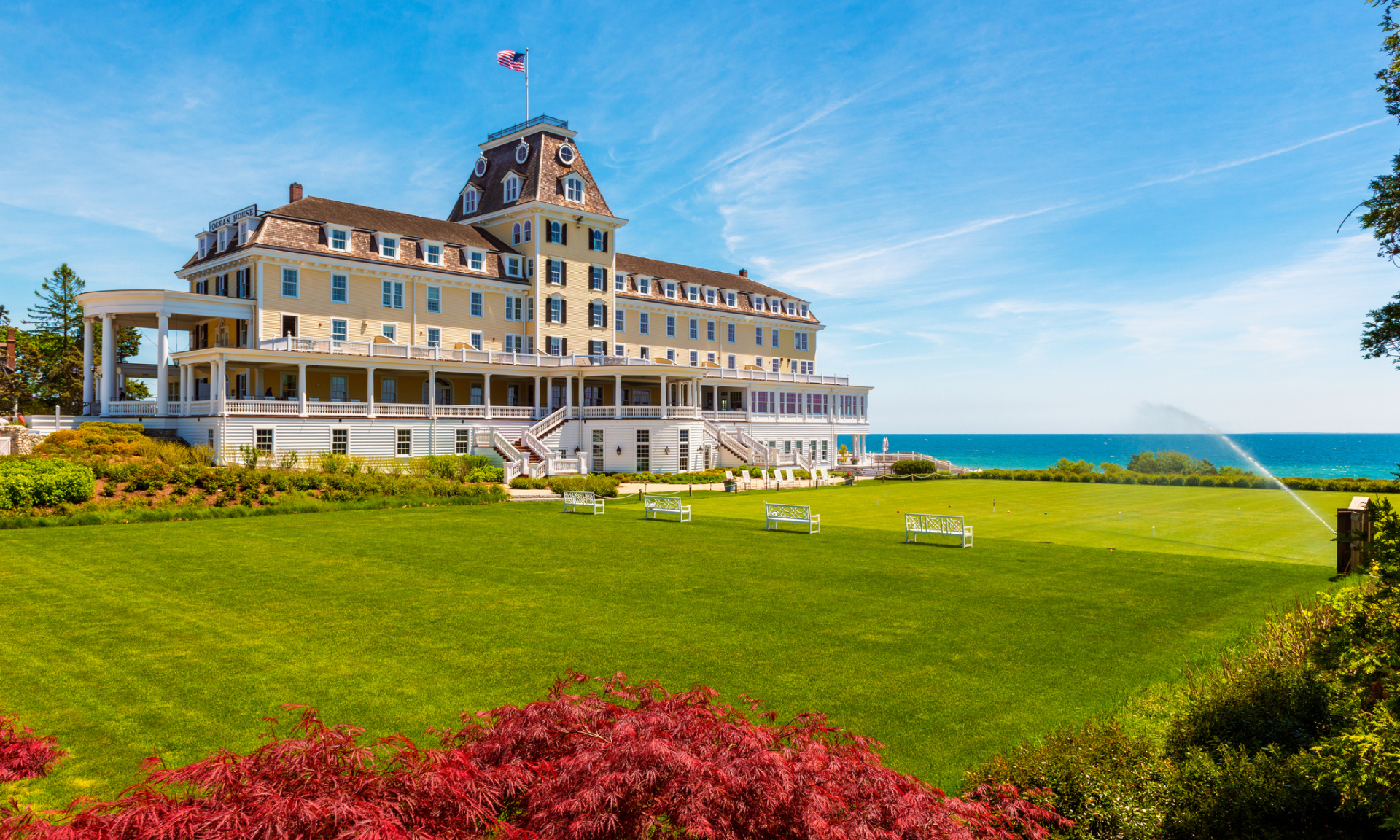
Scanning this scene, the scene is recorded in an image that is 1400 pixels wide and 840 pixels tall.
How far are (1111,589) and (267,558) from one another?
18.4 m

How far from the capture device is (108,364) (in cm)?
4119

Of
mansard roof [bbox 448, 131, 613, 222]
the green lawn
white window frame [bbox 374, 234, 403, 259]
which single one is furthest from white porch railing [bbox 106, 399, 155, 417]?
mansard roof [bbox 448, 131, 613, 222]

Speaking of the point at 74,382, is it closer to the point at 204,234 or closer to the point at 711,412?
the point at 204,234

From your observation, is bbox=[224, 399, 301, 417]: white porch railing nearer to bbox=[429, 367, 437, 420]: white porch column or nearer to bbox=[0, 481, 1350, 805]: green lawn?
bbox=[429, 367, 437, 420]: white porch column

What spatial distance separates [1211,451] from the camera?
69.9 metres

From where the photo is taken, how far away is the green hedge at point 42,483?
24.2 metres

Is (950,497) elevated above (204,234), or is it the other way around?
(204,234)

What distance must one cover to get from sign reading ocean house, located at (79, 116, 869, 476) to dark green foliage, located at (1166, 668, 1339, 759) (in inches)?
1472

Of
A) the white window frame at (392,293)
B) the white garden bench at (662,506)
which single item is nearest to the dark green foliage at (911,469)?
the white garden bench at (662,506)

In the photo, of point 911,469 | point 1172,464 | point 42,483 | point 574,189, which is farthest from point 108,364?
point 1172,464

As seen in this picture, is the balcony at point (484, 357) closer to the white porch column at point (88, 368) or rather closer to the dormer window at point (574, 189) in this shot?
the white porch column at point (88, 368)

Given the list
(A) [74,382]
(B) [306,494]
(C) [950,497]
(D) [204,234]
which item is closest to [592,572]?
(B) [306,494]

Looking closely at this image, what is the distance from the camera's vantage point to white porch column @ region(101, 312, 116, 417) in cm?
4069

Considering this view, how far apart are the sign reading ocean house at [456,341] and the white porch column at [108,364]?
0.14 m
